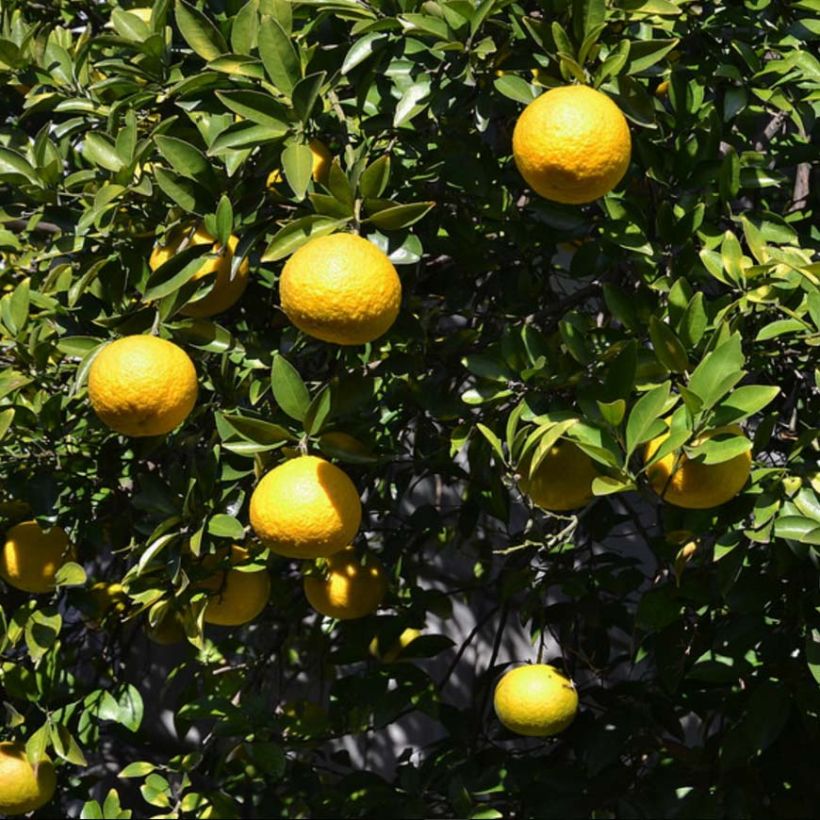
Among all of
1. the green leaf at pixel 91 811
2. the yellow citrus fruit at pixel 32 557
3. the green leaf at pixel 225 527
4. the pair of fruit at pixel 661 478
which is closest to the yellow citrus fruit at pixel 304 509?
the green leaf at pixel 225 527

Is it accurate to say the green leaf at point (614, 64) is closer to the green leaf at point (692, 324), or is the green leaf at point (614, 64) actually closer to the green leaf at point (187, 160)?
the green leaf at point (692, 324)

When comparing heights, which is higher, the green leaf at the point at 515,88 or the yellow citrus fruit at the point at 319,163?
the yellow citrus fruit at the point at 319,163

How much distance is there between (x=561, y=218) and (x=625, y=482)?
70 centimetres

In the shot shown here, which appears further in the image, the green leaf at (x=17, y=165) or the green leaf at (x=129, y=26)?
the green leaf at (x=17, y=165)

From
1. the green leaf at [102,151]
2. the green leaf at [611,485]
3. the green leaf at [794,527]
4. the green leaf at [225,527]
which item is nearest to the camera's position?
the green leaf at [611,485]

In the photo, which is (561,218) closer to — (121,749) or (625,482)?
(625,482)

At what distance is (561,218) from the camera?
7.04ft

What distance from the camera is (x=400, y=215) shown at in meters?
1.76

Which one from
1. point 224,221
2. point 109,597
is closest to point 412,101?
point 224,221

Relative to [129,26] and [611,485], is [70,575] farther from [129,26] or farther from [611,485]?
[611,485]

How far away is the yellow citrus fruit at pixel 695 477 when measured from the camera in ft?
5.32

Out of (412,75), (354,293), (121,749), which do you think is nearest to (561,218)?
(412,75)

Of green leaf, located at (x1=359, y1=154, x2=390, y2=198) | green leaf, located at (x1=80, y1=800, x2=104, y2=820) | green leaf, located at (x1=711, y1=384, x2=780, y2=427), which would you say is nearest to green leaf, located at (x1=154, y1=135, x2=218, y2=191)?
green leaf, located at (x1=359, y1=154, x2=390, y2=198)

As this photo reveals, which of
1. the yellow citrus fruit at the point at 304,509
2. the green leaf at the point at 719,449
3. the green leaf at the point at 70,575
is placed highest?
the green leaf at the point at 70,575
